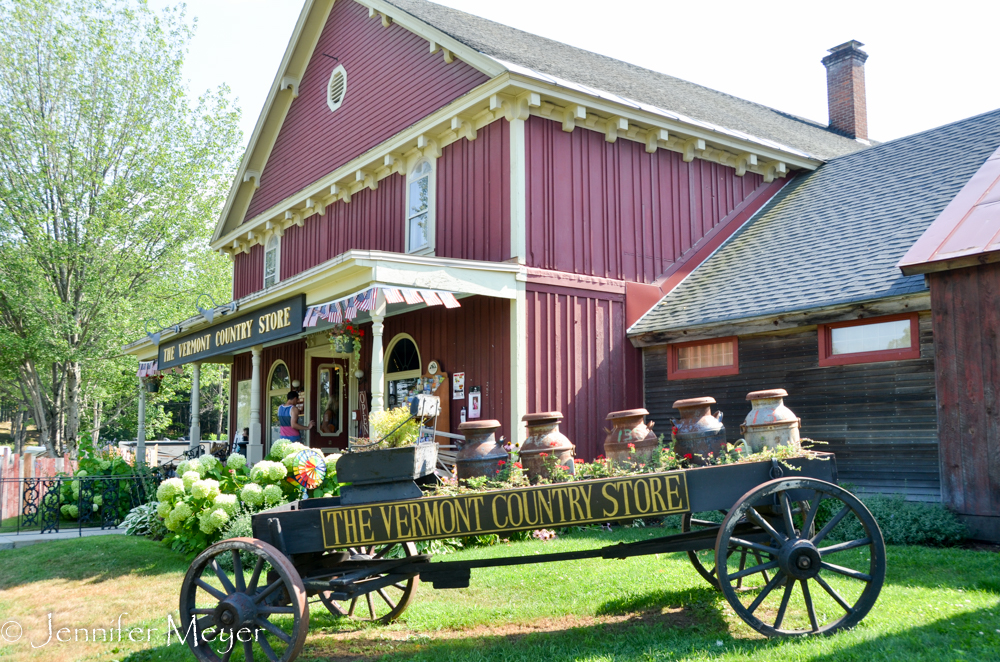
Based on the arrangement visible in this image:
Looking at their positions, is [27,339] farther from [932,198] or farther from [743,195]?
[932,198]

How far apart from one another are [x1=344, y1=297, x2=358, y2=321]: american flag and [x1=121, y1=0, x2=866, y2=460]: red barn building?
5cm

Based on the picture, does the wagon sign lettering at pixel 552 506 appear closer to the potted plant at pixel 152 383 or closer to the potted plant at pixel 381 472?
the potted plant at pixel 381 472

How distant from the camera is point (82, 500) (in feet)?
39.0

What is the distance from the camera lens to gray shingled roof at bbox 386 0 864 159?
1223 cm

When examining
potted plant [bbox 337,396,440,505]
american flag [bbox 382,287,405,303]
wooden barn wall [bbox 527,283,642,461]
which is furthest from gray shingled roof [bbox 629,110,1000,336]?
potted plant [bbox 337,396,440,505]

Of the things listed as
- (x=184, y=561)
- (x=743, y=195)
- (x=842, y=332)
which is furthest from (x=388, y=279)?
(x=743, y=195)

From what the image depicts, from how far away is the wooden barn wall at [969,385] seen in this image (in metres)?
7.38

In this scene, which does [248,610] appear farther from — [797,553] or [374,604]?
[797,553]

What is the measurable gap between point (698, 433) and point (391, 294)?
194 inches

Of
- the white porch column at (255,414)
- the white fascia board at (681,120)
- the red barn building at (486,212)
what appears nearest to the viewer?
the white fascia board at (681,120)

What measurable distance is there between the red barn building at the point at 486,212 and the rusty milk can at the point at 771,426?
5127 millimetres

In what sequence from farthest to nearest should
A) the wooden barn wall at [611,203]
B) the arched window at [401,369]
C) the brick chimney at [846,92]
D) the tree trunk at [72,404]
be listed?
the tree trunk at [72,404]
the brick chimney at [846,92]
the arched window at [401,369]
the wooden barn wall at [611,203]

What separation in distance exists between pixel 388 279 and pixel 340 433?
6926 millimetres

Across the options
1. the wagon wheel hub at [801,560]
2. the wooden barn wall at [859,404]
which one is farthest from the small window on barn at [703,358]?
the wagon wheel hub at [801,560]
